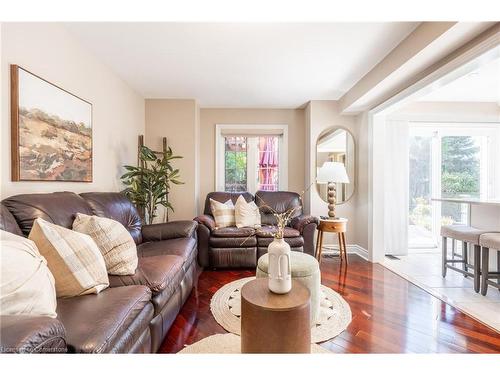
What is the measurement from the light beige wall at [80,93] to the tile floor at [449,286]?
12.0ft

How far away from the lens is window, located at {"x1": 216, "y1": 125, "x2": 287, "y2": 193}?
419cm

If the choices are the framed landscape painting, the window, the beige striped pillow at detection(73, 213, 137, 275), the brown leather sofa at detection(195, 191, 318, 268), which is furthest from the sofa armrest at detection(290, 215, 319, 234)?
the framed landscape painting

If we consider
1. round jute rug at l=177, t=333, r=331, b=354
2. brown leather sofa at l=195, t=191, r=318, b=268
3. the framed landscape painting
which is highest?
the framed landscape painting

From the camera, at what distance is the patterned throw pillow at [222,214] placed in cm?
328

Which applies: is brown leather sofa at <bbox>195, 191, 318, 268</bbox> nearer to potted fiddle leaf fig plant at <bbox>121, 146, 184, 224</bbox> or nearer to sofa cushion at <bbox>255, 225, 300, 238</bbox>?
sofa cushion at <bbox>255, 225, 300, 238</bbox>

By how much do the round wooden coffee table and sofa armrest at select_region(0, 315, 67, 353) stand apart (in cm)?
77

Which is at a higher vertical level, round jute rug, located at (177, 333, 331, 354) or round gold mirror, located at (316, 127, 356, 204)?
round gold mirror, located at (316, 127, 356, 204)

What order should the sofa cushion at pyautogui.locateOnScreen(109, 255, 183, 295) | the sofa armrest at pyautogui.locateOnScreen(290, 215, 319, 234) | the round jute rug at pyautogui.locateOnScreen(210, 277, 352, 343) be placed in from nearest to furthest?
the sofa cushion at pyautogui.locateOnScreen(109, 255, 183, 295)
the round jute rug at pyautogui.locateOnScreen(210, 277, 352, 343)
the sofa armrest at pyautogui.locateOnScreen(290, 215, 319, 234)

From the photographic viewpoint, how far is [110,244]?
5.10ft

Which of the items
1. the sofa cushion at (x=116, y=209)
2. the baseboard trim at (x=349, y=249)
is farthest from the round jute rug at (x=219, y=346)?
the baseboard trim at (x=349, y=249)

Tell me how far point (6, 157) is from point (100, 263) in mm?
996

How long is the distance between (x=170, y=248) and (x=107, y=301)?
0.91m

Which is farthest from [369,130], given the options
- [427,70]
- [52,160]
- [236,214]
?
[52,160]

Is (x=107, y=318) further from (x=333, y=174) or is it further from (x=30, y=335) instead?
(x=333, y=174)
